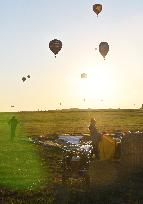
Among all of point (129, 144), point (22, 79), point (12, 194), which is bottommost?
point (12, 194)

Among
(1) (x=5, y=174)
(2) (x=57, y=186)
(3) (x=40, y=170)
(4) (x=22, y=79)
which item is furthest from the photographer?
(4) (x=22, y=79)

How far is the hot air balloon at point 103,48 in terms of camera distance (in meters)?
38.0

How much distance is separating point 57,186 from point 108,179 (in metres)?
1.99

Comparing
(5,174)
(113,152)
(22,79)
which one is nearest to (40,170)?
(5,174)

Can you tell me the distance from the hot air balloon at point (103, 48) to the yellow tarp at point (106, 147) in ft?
69.4

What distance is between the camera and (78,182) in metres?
15.7

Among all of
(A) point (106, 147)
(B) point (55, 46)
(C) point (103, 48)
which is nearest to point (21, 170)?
(A) point (106, 147)

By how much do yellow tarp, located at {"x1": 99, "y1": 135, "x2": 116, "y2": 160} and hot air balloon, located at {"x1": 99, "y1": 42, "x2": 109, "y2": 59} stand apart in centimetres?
2116

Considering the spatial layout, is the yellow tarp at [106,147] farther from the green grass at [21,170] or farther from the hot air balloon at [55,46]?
the hot air balloon at [55,46]

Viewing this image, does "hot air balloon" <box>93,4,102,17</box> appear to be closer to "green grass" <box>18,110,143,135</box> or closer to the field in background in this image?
the field in background

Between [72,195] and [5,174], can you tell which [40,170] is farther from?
[72,195]

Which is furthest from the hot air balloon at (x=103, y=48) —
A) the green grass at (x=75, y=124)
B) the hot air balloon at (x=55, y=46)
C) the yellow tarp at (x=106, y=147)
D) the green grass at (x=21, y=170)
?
the yellow tarp at (x=106, y=147)

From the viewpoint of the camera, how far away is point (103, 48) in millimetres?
38281

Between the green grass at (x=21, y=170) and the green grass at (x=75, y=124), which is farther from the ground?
the green grass at (x=75, y=124)
